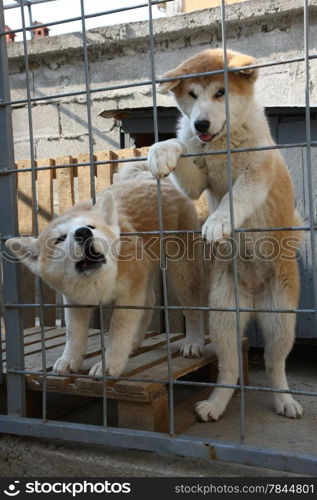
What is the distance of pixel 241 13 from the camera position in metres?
4.98

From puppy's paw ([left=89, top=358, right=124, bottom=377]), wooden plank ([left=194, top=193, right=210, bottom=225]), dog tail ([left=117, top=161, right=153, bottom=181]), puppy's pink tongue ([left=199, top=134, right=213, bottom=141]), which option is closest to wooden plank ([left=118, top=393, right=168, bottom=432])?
puppy's paw ([left=89, top=358, right=124, bottom=377])

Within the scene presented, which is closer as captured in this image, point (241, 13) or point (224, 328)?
point (224, 328)

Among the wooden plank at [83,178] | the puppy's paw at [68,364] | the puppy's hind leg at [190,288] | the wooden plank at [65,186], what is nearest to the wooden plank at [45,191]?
the wooden plank at [65,186]

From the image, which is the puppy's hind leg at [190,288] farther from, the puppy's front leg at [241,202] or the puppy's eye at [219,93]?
the puppy's eye at [219,93]

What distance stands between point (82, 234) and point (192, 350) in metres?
1.08

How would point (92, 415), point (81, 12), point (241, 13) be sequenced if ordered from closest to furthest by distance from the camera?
point (81, 12), point (92, 415), point (241, 13)

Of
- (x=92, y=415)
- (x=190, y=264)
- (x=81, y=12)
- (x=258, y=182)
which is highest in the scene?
(x=81, y=12)

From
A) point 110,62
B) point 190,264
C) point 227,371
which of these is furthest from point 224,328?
point 110,62

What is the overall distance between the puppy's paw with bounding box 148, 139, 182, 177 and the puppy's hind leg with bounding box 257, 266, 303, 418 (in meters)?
0.92

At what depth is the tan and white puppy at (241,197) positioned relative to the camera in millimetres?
2594

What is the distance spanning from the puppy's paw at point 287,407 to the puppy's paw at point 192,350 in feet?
1.67

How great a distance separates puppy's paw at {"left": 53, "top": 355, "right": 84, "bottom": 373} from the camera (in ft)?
8.87
